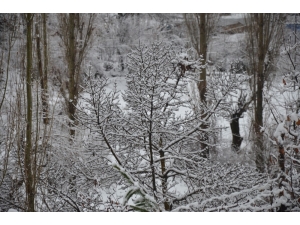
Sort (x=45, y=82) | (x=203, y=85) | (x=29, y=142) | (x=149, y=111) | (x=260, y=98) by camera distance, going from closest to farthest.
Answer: (x=29, y=142) < (x=149, y=111) < (x=45, y=82) < (x=260, y=98) < (x=203, y=85)

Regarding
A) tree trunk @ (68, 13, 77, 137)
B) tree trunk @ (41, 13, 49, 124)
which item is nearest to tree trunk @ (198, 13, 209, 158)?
tree trunk @ (68, 13, 77, 137)

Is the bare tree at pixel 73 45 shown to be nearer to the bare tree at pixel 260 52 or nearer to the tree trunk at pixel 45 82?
the tree trunk at pixel 45 82

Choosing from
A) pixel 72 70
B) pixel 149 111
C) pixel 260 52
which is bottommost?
pixel 149 111

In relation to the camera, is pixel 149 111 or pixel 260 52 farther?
pixel 260 52

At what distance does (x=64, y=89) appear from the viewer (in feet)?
8.48

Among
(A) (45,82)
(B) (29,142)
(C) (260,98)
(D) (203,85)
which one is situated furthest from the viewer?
(D) (203,85)

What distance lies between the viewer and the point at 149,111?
237 cm

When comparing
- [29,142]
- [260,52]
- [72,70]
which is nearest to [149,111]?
[72,70]

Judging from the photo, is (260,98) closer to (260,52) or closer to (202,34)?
(260,52)

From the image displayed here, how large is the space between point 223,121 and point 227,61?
0.59 metres

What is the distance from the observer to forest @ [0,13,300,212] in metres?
2.29

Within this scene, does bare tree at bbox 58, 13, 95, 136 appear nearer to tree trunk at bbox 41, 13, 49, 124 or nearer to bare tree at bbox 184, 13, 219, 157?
tree trunk at bbox 41, 13, 49, 124

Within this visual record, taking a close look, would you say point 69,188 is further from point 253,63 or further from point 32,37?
point 253,63

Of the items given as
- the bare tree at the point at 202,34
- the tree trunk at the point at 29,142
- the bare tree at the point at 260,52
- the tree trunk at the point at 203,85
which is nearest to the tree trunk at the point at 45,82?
the tree trunk at the point at 29,142
